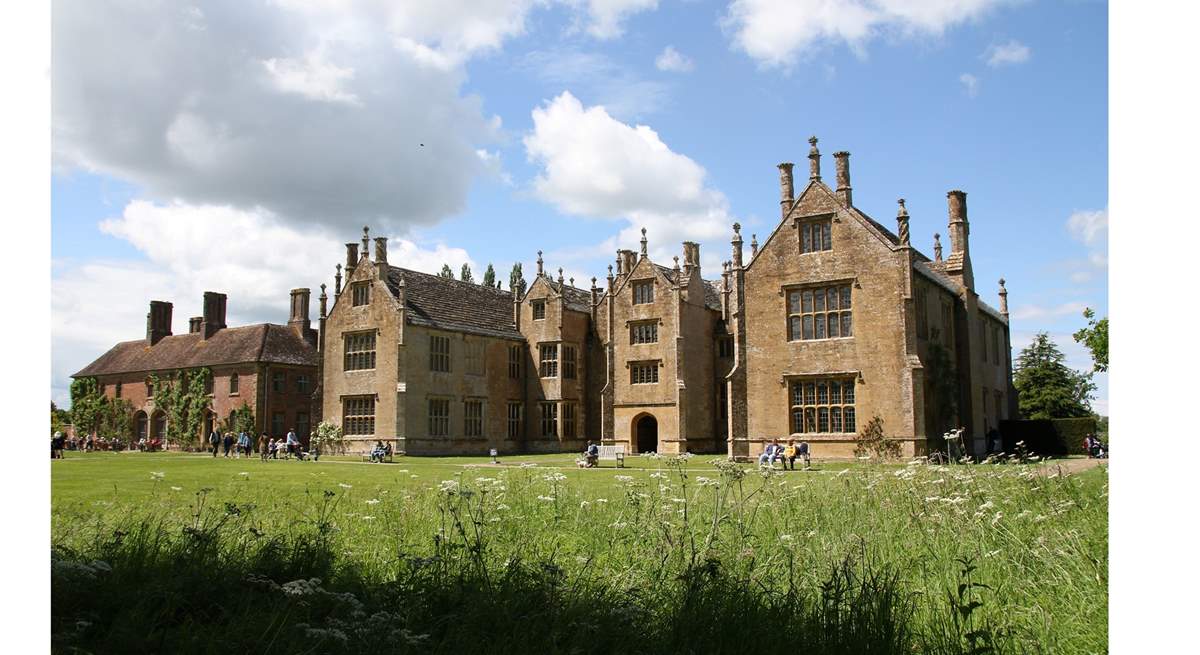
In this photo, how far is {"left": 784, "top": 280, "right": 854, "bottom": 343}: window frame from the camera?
3019cm

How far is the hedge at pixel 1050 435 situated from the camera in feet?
118

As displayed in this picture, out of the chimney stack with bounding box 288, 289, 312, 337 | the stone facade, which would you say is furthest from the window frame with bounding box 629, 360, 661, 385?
the chimney stack with bounding box 288, 289, 312, 337

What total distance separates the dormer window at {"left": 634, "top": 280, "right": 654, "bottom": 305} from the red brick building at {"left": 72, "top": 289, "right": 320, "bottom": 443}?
58.5ft

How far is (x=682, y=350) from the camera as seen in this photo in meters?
40.1

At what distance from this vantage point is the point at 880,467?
45.6ft

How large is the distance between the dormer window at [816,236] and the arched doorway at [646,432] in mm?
13850

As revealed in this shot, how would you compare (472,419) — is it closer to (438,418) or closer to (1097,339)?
(438,418)

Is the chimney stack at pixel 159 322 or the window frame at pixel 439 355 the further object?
the chimney stack at pixel 159 322

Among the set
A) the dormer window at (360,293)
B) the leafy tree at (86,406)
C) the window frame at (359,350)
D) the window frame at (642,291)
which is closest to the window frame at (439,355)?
the window frame at (359,350)

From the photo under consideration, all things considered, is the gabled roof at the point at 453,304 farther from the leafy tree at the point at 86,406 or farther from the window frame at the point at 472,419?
the leafy tree at the point at 86,406

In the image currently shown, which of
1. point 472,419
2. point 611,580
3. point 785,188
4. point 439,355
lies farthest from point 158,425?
point 611,580

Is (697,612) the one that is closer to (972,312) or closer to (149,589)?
(149,589)

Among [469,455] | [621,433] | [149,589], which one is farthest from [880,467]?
[469,455]
